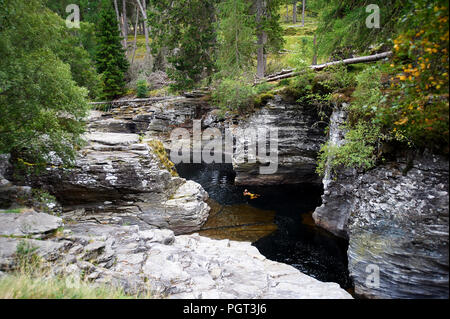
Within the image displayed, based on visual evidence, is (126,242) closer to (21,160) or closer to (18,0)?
(21,160)

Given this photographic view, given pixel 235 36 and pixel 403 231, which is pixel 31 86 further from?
pixel 235 36

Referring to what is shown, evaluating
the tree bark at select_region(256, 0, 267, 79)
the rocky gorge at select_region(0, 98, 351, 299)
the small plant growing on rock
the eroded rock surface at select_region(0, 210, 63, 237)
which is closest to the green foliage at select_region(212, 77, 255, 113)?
the tree bark at select_region(256, 0, 267, 79)

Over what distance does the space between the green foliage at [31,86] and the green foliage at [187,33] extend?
567 inches

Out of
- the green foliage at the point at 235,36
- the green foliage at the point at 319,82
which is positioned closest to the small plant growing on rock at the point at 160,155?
the green foliage at the point at 235,36

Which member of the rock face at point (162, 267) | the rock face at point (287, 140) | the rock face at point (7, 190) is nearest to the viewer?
the rock face at point (162, 267)

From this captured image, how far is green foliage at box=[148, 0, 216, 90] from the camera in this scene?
879 inches

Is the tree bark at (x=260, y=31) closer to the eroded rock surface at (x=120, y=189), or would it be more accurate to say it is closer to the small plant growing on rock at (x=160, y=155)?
the small plant growing on rock at (x=160, y=155)

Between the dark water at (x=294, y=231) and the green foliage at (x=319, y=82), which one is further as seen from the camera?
the green foliage at (x=319, y=82)

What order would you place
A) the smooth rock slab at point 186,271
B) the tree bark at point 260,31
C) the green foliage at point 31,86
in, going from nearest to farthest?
the smooth rock slab at point 186,271 → the green foliage at point 31,86 → the tree bark at point 260,31

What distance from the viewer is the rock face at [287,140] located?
17141 millimetres

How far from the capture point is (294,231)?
502 inches

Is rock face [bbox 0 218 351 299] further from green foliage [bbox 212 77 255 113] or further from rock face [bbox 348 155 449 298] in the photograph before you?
green foliage [bbox 212 77 255 113]

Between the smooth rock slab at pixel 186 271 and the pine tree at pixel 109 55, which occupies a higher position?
the pine tree at pixel 109 55

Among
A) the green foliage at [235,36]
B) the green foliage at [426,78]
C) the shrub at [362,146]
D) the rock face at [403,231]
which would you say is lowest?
the rock face at [403,231]
